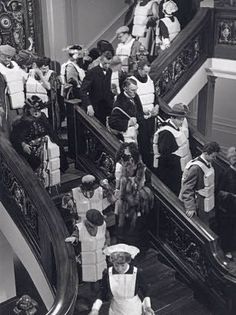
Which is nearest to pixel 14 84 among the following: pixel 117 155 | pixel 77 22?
pixel 117 155

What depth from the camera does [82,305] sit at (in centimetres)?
641

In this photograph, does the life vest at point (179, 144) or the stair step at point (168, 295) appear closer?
the stair step at point (168, 295)

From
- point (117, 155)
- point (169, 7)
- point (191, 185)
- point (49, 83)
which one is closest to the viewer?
point (117, 155)

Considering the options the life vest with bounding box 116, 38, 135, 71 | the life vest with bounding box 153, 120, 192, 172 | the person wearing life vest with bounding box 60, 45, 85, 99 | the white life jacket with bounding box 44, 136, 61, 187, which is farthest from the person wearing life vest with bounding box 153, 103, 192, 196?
the life vest with bounding box 116, 38, 135, 71

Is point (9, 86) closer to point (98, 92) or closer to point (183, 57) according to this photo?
point (98, 92)

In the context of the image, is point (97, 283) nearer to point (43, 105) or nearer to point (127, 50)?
point (43, 105)

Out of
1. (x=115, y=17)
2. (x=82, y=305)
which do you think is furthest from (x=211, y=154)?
(x=115, y=17)

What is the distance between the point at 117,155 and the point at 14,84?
201 centimetres

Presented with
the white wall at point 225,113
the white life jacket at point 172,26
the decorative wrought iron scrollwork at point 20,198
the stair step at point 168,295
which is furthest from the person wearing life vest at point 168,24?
the stair step at point 168,295

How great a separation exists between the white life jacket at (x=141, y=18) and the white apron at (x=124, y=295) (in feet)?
21.3

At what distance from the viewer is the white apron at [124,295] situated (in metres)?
5.14

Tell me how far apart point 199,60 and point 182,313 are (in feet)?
18.1

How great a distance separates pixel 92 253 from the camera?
6.25 metres

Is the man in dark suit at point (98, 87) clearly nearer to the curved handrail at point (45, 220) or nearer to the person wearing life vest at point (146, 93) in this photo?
the person wearing life vest at point (146, 93)
